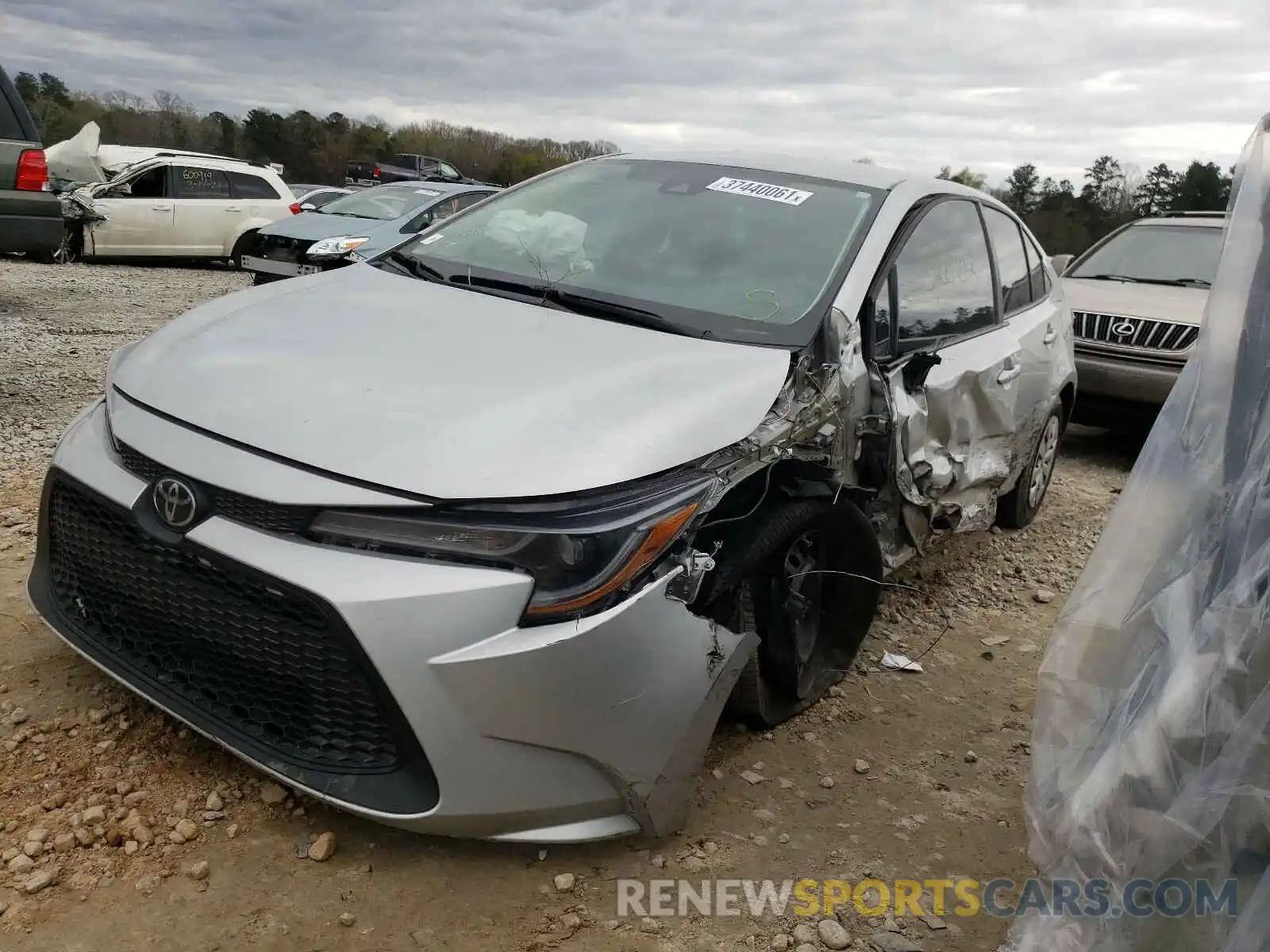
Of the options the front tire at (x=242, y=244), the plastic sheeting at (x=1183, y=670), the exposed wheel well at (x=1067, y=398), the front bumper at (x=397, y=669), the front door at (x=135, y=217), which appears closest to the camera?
the plastic sheeting at (x=1183, y=670)

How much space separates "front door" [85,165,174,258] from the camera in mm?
12473

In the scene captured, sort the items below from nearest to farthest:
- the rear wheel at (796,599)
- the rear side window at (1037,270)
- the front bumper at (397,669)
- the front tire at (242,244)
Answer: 1. the front bumper at (397,669)
2. the rear wheel at (796,599)
3. the rear side window at (1037,270)
4. the front tire at (242,244)

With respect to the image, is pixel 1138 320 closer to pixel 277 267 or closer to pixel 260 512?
pixel 260 512

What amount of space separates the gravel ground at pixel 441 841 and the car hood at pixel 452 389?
2.88 feet

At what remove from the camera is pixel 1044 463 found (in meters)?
5.09

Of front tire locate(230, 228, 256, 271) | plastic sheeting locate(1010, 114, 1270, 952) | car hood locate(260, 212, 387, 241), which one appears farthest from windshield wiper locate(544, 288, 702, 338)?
front tire locate(230, 228, 256, 271)

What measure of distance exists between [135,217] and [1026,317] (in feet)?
38.4

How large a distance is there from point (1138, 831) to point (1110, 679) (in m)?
0.34

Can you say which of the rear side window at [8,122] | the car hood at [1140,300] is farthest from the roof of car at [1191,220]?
the rear side window at [8,122]

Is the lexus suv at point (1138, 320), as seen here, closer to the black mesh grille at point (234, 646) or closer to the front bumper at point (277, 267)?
the black mesh grille at point (234, 646)

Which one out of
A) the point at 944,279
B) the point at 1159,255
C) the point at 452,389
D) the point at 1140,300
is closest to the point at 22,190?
the point at 452,389

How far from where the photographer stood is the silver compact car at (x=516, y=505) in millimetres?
2029

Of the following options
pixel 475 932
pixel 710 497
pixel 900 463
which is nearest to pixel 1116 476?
pixel 900 463

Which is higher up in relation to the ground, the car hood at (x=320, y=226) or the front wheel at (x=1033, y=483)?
the car hood at (x=320, y=226)
